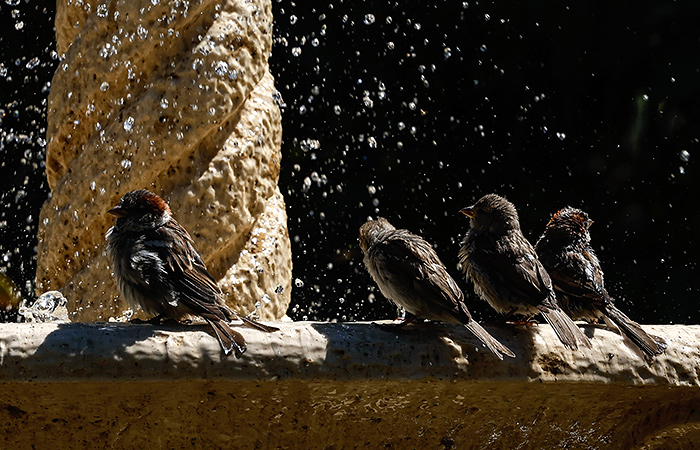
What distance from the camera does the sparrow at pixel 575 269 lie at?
2521mm

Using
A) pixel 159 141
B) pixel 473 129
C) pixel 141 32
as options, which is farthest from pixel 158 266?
pixel 473 129

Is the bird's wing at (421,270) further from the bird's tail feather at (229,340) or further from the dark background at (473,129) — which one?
the dark background at (473,129)

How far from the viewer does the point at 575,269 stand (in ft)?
8.68

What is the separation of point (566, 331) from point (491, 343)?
0.26 m

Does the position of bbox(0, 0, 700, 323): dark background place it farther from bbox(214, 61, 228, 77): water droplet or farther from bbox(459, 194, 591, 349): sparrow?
bbox(459, 194, 591, 349): sparrow

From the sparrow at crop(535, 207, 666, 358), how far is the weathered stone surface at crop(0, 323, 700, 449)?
282 mm

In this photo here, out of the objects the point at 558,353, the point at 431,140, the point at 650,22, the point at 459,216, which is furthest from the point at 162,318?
the point at 650,22

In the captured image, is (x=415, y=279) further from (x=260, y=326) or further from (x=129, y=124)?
(x=129, y=124)

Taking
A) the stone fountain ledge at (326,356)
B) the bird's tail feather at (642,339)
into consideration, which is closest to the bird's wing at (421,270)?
the stone fountain ledge at (326,356)

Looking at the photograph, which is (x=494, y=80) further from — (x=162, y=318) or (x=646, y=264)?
(x=162, y=318)

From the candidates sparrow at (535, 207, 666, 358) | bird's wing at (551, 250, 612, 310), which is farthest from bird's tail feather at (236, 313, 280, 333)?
bird's wing at (551, 250, 612, 310)

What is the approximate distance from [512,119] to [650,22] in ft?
3.87

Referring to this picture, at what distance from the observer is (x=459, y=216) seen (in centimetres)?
568

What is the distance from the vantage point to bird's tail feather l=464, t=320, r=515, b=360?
1.90 metres
